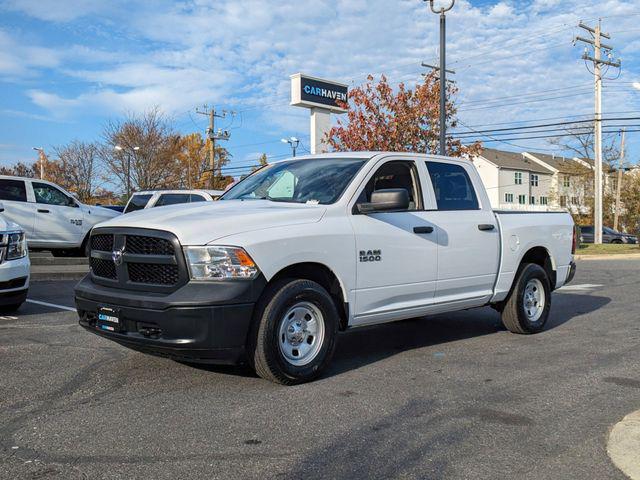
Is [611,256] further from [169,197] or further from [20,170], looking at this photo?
[20,170]

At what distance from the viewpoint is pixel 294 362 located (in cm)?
491

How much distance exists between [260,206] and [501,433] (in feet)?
8.52

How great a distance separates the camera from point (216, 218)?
4754 millimetres

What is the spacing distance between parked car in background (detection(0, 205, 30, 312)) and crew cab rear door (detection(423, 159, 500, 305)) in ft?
16.5

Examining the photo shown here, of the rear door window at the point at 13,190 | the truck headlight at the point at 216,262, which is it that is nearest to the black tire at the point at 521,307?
the truck headlight at the point at 216,262

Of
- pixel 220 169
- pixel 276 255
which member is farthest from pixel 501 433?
pixel 220 169

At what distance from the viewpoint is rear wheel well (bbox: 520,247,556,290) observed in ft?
24.7

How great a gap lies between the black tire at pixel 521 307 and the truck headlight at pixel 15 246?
5927 mm

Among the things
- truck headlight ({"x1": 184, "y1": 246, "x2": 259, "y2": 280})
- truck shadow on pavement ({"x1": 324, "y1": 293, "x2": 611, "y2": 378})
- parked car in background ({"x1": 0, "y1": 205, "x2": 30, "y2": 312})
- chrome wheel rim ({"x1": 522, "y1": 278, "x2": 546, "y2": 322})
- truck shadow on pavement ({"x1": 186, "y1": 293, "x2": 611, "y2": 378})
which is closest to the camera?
truck headlight ({"x1": 184, "y1": 246, "x2": 259, "y2": 280})

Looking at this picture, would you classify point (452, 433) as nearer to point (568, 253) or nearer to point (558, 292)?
point (568, 253)

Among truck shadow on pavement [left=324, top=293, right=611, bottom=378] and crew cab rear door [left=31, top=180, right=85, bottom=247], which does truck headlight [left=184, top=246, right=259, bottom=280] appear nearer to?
truck shadow on pavement [left=324, top=293, right=611, bottom=378]

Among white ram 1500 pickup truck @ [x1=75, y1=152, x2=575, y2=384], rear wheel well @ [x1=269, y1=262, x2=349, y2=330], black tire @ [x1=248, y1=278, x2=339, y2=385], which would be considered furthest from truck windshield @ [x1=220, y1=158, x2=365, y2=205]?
black tire @ [x1=248, y1=278, x2=339, y2=385]

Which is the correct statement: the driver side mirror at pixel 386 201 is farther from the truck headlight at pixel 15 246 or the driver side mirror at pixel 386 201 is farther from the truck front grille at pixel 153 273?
the truck headlight at pixel 15 246

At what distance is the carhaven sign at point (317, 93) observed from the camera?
2595 cm
